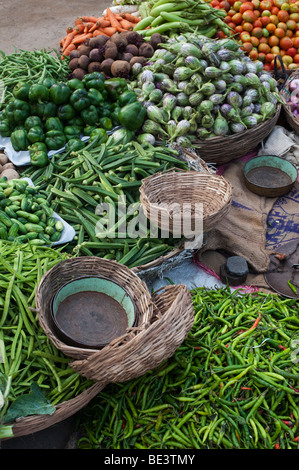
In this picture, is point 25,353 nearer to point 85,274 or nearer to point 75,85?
point 85,274

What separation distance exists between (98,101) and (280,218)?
6.83 ft

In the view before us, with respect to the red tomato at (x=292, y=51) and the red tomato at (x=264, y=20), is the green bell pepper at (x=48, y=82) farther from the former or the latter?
the red tomato at (x=292, y=51)

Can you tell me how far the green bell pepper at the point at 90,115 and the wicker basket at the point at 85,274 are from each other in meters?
2.04

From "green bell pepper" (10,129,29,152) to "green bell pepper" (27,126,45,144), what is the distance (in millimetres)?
44

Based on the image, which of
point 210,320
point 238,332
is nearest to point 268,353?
point 238,332

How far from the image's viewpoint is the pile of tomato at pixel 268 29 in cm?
536

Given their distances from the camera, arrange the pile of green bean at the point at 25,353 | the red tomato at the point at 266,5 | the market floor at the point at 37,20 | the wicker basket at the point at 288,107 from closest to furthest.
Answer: the pile of green bean at the point at 25,353 < the wicker basket at the point at 288,107 < the red tomato at the point at 266,5 < the market floor at the point at 37,20

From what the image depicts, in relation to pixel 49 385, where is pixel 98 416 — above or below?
below

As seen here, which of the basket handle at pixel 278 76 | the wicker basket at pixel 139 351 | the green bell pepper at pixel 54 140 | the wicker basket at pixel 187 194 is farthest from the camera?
the basket handle at pixel 278 76

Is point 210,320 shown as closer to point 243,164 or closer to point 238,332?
point 238,332

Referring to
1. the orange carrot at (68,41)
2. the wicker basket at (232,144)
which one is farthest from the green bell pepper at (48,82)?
the orange carrot at (68,41)

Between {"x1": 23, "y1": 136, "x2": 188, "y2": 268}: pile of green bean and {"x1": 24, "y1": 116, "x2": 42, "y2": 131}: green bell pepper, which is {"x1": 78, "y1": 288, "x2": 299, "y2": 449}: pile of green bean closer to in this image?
{"x1": 23, "y1": 136, "x2": 188, "y2": 268}: pile of green bean

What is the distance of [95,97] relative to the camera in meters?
4.20

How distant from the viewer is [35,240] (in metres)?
3.04
